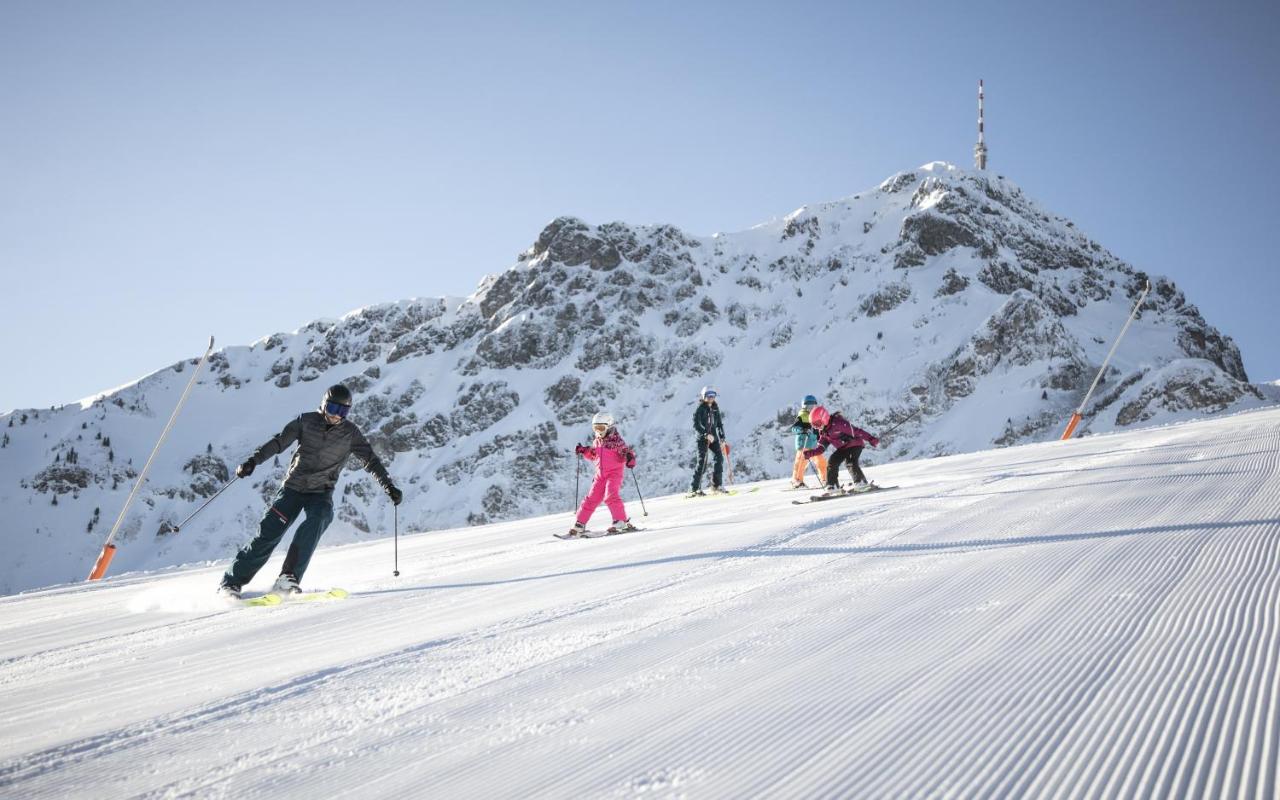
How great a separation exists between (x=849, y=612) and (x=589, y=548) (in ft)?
14.0

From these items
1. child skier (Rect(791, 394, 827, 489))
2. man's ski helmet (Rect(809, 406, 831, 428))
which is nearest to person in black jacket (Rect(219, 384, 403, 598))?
man's ski helmet (Rect(809, 406, 831, 428))

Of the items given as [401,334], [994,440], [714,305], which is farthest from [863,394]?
[401,334]

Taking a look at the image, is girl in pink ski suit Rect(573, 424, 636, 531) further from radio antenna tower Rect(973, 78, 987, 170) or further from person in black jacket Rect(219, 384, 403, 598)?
radio antenna tower Rect(973, 78, 987, 170)

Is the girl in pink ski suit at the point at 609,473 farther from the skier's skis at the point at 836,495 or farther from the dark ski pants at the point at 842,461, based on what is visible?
the dark ski pants at the point at 842,461

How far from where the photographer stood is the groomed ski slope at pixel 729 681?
5.68ft

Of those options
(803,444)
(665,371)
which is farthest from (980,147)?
(803,444)

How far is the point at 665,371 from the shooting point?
6425 centimetres

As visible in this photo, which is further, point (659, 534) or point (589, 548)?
point (659, 534)

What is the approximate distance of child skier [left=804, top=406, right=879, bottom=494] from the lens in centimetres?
1030

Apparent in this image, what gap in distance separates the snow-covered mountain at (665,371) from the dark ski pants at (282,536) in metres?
41.2

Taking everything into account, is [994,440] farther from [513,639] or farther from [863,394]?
[513,639]

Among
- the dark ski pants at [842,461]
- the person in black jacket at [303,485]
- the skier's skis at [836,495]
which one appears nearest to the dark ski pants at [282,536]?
the person in black jacket at [303,485]

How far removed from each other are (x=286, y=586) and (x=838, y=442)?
776 centimetres

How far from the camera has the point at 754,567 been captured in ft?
15.3
